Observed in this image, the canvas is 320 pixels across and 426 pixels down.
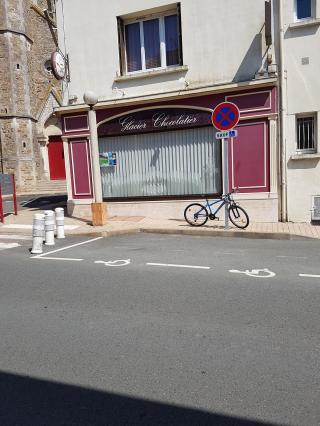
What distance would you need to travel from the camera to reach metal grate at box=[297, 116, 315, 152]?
1030 centimetres

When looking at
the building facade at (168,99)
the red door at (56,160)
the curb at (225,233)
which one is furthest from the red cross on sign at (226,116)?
the red door at (56,160)

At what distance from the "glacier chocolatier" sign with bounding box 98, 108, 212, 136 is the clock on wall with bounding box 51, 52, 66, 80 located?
1.99m

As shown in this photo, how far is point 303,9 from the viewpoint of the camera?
33.0ft

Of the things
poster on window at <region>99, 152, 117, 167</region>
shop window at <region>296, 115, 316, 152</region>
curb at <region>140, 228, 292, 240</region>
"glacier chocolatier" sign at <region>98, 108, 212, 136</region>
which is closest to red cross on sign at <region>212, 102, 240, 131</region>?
"glacier chocolatier" sign at <region>98, 108, 212, 136</region>

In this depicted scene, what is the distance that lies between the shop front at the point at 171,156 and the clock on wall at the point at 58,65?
1.27m

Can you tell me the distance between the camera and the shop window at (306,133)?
1028 cm

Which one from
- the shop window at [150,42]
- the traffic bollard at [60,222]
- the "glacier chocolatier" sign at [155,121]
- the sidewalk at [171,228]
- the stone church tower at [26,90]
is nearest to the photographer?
the sidewalk at [171,228]

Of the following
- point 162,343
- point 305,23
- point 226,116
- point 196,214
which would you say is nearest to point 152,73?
point 226,116

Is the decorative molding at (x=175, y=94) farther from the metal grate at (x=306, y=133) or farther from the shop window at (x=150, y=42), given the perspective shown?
the metal grate at (x=306, y=133)

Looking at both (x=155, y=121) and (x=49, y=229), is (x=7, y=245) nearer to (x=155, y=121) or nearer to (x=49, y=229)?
(x=49, y=229)

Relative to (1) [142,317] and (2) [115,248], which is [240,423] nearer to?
(1) [142,317]

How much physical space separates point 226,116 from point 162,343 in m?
6.82

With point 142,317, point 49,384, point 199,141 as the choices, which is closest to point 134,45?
point 199,141

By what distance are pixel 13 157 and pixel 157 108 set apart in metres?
18.9
